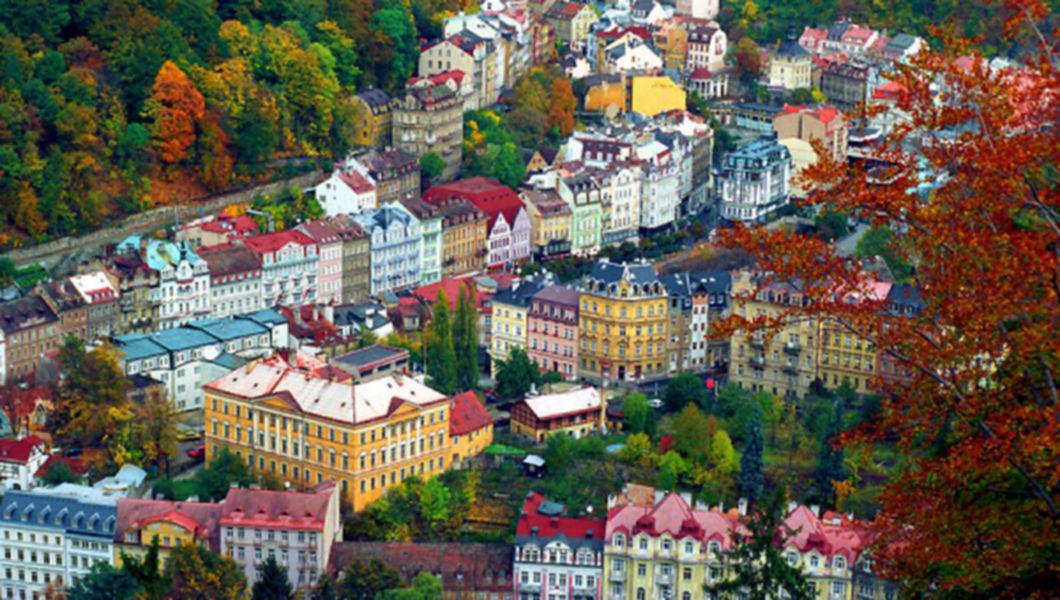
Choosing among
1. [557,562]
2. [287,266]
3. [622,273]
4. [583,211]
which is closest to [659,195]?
[583,211]

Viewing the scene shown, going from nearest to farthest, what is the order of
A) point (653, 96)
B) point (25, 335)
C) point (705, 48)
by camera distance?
point (25, 335), point (653, 96), point (705, 48)

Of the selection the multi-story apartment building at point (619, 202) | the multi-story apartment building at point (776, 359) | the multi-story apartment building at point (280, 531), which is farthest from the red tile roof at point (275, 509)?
the multi-story apartment building at point (619, 202)

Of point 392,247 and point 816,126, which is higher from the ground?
point 392,247

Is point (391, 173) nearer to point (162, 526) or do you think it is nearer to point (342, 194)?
point (342, 194)

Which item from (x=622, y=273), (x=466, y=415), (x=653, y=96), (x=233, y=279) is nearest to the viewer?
(x=466, y=415)

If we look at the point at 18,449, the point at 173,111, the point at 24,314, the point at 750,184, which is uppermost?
the point at 173,111

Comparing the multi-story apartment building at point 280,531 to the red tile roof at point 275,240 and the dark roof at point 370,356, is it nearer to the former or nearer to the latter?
the dark roof at point 370,356

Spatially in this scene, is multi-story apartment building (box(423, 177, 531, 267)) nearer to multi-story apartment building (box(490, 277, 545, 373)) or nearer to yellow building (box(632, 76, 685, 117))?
multi-story apartment building (box(490, 277, 545, 373))
